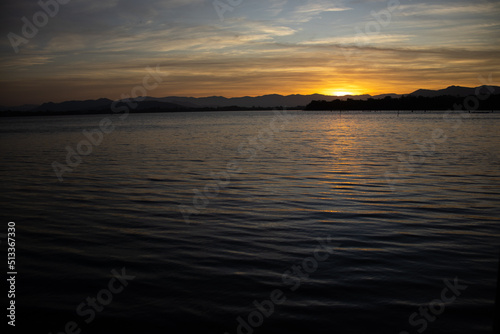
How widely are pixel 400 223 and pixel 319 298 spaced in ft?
17.3

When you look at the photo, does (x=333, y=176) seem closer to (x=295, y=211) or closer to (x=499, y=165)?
(x=295, y=211)

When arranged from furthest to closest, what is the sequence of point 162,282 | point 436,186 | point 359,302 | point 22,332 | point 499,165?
point 499,165
point 436,186
point 162,282
point 359,302
point 22,332

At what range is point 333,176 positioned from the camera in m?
18.9

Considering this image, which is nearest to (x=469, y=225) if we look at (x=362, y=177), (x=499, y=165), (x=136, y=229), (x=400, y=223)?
(x=400, y=223)

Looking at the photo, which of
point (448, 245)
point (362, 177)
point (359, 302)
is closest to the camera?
point (359, 302)

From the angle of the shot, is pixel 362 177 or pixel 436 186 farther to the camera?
pixel 362 177

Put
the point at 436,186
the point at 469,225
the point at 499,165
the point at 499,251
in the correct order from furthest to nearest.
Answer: the point at 499,165, the point at 436,186, the point at 469,225, the point at 499,251

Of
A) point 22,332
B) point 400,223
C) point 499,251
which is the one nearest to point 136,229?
point 22,332

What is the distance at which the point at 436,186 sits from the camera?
15812mm

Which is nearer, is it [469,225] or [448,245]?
[448,245]

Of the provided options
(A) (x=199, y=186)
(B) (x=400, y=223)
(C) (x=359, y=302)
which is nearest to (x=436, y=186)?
(B) (x=400, y=223)

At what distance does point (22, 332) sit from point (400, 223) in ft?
30.2

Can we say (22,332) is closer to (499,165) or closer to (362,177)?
(362,177)

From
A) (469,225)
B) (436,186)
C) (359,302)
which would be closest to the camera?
(359,302)
